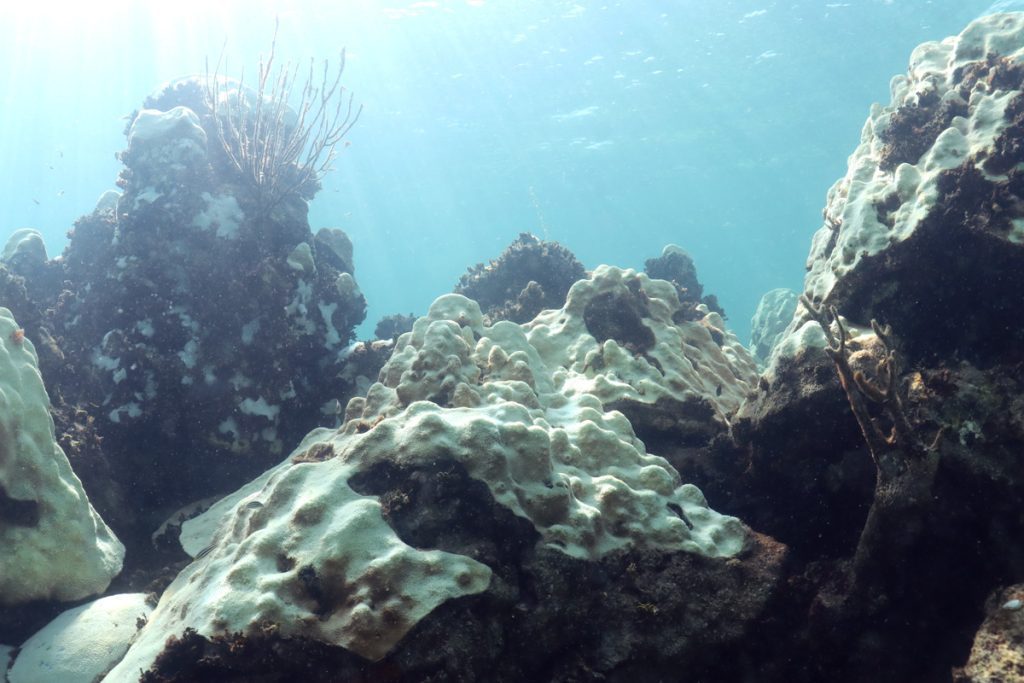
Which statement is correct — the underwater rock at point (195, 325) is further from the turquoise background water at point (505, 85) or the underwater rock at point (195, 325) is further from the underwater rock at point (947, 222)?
the underwater rock at point (947, 222)

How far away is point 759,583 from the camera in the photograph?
338cm

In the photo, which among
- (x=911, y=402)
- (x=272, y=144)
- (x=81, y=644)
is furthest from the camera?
(x=272, y=144)

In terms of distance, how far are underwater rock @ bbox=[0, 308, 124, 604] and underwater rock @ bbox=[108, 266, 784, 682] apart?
90 cm

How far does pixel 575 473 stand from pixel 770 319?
20250 millimetres

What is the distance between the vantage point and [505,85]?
33938 millimetres

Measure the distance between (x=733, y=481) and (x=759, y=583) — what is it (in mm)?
1209

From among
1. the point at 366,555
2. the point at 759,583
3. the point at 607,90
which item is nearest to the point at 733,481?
the point at 759,583

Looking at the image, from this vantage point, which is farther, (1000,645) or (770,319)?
(770,319)

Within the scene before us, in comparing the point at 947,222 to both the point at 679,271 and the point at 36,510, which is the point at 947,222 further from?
the point at 679,271

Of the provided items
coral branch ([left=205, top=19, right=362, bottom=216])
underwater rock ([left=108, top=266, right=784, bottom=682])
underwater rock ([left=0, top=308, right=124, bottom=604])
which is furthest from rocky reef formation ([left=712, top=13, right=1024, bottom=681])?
coral branch ([left=205, top=19, right=362, bottom=216])

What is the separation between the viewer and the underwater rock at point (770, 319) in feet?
67.6

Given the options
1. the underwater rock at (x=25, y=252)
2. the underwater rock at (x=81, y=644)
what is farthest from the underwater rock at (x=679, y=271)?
the underwater rock at (x=81, y=644)

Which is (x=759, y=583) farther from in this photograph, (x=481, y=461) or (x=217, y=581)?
(x=217, y=581)

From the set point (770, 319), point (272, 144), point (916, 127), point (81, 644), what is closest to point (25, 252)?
point (272, 144)
